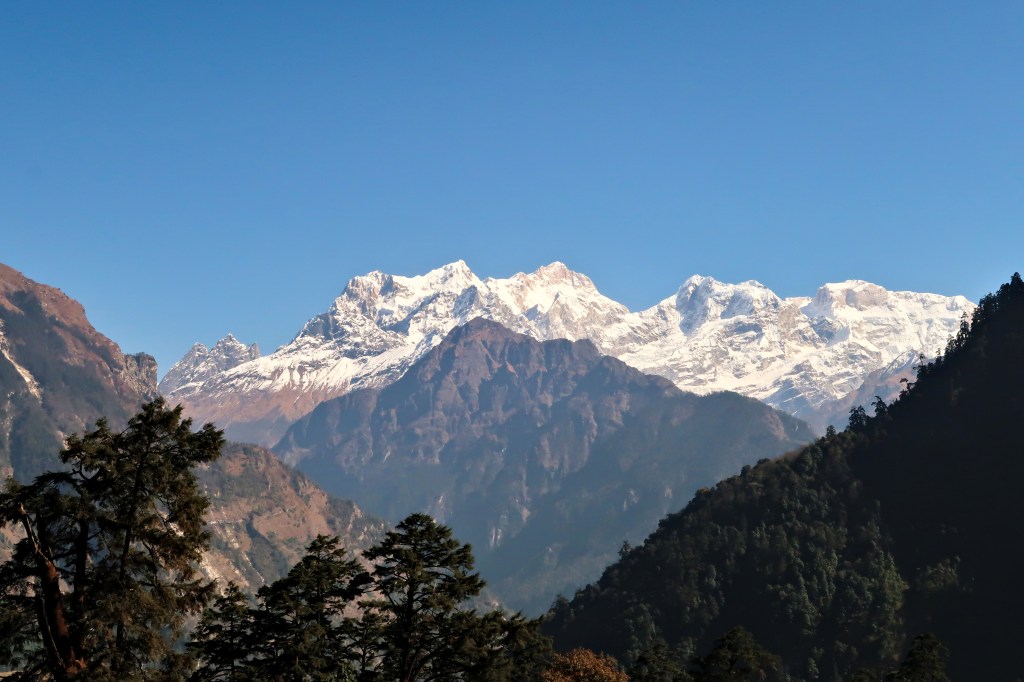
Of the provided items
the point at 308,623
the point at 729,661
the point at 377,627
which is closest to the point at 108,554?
the point at 308,623

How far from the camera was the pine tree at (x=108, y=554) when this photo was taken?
47.0 metres

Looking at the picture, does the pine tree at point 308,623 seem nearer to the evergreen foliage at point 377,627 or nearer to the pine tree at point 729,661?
the evergreen foliage at point 377,627

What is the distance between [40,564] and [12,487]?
12.0 ft

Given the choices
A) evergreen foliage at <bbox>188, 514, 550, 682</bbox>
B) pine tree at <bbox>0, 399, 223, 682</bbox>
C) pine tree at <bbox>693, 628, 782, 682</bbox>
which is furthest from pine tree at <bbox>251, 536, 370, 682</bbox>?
pine tree at <bbox>693, 628, 782, 682</bbox>

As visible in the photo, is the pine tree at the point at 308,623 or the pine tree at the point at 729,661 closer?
the pine tree at the point at 308,623

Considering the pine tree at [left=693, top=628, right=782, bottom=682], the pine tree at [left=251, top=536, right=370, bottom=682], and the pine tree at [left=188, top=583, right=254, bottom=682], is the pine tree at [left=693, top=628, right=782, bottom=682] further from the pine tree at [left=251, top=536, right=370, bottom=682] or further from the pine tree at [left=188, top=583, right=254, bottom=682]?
the pine tree at [left=188, top=583, right=254, bottom=682]

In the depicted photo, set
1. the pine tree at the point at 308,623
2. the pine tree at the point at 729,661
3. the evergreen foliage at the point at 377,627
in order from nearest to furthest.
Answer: the pine tree at the point at 308,623
the evergreen foliage at the point at 377,627
the pine tree at the point at 729,661

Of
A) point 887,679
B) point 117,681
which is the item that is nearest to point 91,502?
point 117,681

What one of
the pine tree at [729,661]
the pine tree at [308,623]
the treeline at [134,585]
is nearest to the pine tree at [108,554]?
the treeline at [134,585]

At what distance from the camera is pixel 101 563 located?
49.5 m

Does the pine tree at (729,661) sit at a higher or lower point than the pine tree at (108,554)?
lower

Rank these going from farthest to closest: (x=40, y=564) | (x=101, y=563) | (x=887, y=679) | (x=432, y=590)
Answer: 1. (x=887, y=679)
2. (x=432, y=590)
3. (x=101, y=563)
4. (x=40, y=564)

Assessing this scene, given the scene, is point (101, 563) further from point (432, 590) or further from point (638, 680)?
point (638, 680)

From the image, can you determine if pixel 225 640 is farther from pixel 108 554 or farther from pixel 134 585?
pixel 134 585
